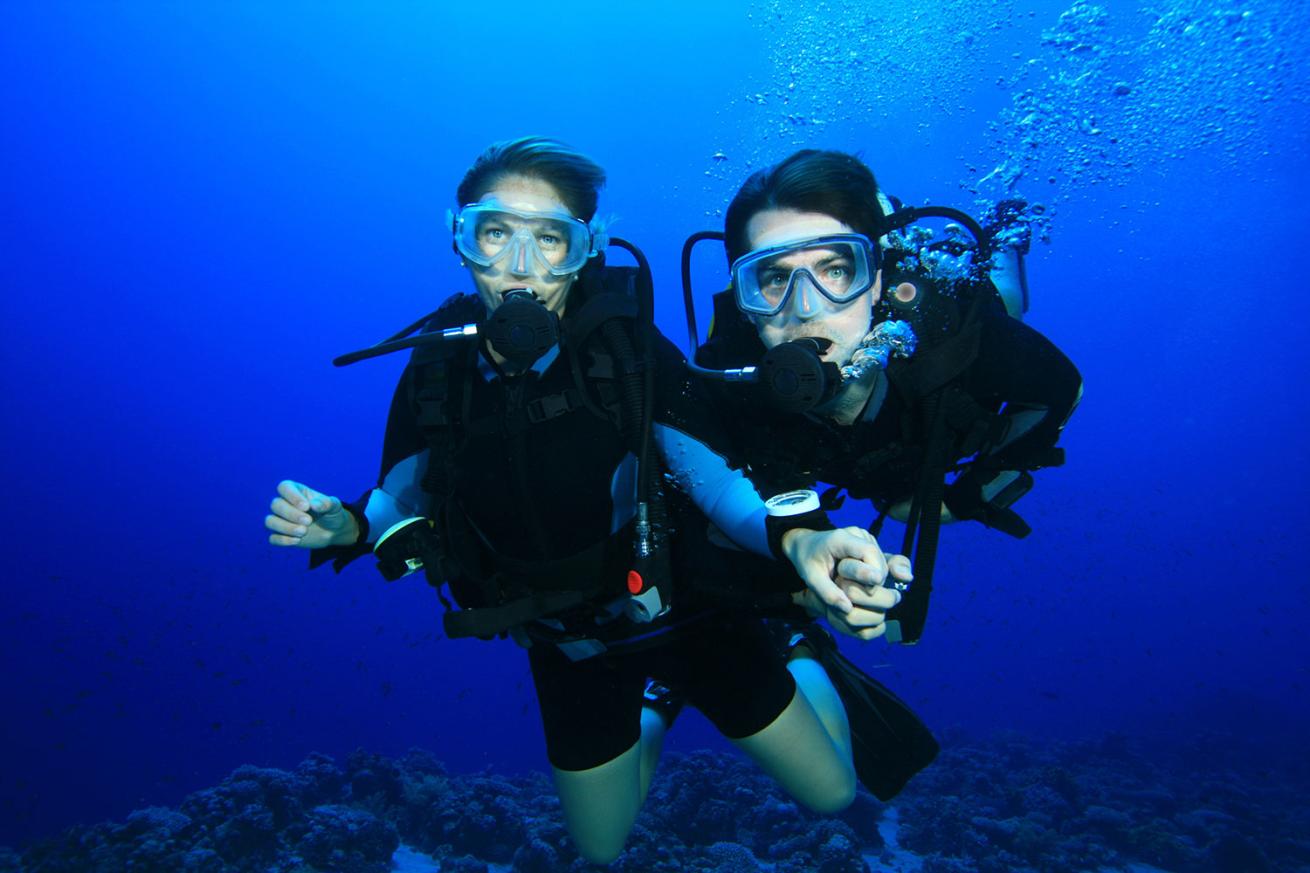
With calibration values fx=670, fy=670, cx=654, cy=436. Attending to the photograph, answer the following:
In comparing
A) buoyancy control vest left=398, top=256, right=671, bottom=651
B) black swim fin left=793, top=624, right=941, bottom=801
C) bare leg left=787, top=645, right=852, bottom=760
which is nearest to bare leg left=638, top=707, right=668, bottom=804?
bare leg left=787, top=645, right=852, bottom=760

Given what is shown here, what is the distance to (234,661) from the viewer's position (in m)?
42.9

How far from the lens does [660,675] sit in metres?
3.89

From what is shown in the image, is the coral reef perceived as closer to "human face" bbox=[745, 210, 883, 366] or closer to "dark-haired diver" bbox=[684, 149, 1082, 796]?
"dark-haired diver" bbox=[684, 149, 1082, 796]

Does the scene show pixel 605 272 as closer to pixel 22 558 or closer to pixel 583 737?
pixel 583 737

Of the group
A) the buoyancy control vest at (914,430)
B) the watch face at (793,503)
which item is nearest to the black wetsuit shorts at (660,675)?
the buoyancy control vest at (914,430)

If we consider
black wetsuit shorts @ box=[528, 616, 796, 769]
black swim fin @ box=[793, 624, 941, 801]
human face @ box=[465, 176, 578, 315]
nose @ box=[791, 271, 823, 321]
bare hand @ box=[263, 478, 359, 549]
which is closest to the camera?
bare hand @ box=[263, 478, 359, 549]

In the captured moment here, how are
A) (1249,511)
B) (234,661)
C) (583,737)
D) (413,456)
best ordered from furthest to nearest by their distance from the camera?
1. (1249,511)
2. (234,661)
3. (583,737)
4. (413,456)

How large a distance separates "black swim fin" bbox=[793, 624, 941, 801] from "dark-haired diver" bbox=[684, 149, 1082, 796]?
1756 millimetres

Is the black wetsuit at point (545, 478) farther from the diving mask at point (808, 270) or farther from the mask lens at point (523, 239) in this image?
the diving mask at point (808, 270)

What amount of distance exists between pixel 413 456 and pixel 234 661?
49171 mm

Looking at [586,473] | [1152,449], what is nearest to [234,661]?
[586,473]

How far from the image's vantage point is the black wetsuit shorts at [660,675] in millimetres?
3736

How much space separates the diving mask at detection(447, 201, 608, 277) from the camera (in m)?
3.12

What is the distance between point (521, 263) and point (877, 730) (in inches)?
155
